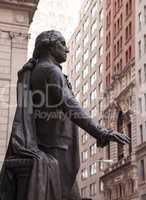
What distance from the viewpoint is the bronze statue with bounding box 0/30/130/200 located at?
4.51m

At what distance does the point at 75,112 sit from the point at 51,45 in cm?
71

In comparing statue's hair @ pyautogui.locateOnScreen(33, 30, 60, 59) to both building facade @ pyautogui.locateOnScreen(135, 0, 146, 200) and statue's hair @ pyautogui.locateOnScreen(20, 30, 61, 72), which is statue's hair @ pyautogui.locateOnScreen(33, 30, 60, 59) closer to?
statue's hair @ pyautogui.locateOnScreen(20, 30, 61, 72)

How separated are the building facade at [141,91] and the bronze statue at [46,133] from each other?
53.1 m

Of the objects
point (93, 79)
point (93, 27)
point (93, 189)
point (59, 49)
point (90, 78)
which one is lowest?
point (59, 49)

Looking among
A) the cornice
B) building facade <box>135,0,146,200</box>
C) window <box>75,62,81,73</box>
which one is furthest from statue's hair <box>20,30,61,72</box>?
window <box>75,62,81,73</box>

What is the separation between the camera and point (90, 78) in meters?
92.8

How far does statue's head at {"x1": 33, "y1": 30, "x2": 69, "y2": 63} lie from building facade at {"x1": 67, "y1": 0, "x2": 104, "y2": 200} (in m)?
74.5

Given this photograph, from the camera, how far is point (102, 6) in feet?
283

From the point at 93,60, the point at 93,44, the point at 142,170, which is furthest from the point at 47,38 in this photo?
the point at 93,44

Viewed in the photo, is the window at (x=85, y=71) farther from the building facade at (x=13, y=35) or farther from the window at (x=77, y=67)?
the building facade at (x=13, y=35)

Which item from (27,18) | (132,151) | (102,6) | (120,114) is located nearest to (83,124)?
(27,18)

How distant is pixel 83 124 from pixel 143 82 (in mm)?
54827

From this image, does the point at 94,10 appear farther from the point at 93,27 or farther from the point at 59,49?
the point at 59,49

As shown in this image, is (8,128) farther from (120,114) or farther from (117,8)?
(117,8)
